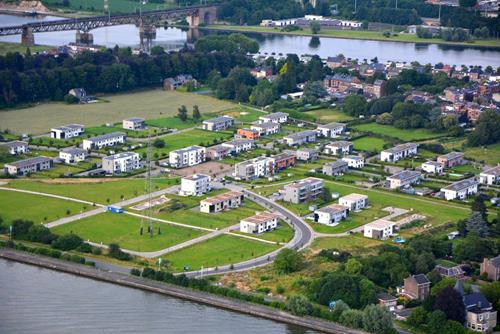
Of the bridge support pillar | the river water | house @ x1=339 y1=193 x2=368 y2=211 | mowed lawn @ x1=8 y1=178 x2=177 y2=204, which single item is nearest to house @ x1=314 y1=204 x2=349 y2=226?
house @ x1=339 y1=193 x2=368 y2=211

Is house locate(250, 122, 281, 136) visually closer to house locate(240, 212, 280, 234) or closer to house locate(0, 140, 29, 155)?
house locate(0, 140, 29, 155)

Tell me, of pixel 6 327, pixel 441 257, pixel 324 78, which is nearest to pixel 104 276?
pixel 6 327

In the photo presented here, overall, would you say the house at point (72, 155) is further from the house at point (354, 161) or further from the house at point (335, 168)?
the house at point (354, 161)

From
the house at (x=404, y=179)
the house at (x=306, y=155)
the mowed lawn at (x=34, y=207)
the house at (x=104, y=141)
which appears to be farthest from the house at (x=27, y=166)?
the house at (x=404, y=179)

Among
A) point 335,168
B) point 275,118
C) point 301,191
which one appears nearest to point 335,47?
point 275,118

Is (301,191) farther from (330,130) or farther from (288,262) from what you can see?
(330,130)
